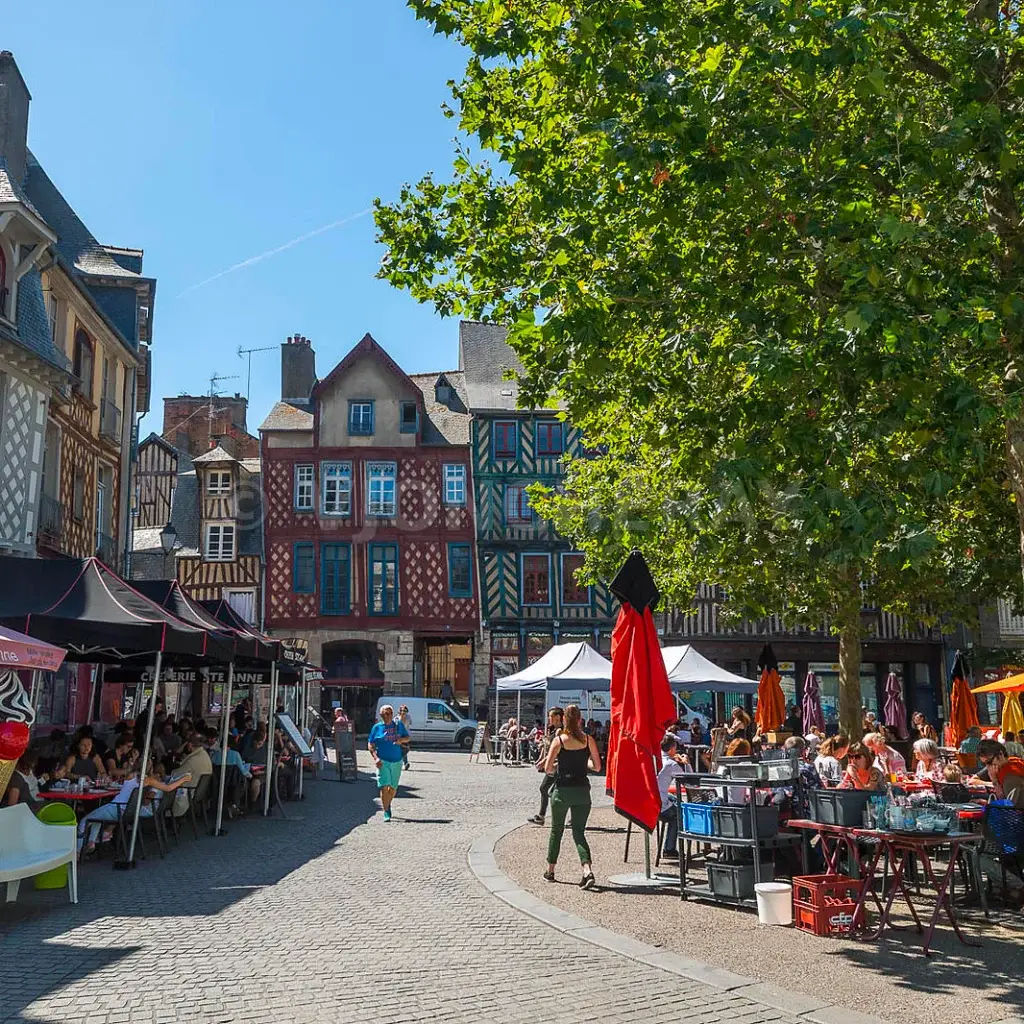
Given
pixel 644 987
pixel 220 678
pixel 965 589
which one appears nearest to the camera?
pixel 644 987

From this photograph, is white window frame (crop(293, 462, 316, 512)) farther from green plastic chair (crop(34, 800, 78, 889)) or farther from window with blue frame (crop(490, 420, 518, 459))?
green plastic chair (crop(34, 800, 78, 889))

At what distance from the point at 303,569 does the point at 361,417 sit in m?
5.04

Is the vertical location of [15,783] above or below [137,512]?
below

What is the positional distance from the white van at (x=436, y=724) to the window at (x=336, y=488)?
7.04 meters

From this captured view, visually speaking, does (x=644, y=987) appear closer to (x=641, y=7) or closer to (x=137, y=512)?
(x=641, y=7)

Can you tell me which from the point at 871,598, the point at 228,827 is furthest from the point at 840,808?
the point at 871,598

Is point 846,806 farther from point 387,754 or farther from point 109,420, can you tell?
point 109,420

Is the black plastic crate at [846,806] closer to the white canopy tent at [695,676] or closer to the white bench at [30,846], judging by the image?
the white bench at [30,846]

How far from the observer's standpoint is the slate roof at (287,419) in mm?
34406

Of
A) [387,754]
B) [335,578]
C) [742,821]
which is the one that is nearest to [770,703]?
[387,754]

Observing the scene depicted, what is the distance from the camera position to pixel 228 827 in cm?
1354

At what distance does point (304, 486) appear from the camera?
112 ft

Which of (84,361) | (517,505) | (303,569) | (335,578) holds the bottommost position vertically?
(335,578)

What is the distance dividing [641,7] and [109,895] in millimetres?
7728
